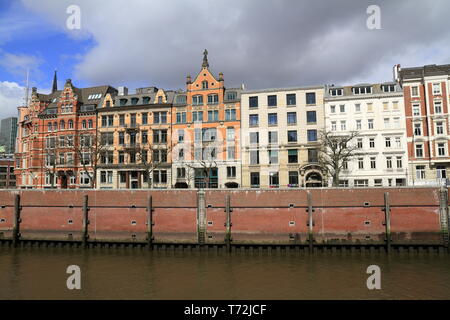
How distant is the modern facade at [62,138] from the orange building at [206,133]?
50.7ft

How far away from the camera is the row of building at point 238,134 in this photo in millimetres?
48844

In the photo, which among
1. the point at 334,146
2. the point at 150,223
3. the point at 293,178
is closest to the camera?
the point at 150,223

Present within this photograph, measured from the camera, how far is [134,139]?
58188 millimetres

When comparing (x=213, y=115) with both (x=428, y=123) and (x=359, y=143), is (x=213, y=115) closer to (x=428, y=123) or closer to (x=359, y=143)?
(x=359, y=143)

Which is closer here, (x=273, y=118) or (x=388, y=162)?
(x=388, y=162)

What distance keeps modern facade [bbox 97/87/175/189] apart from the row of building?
0.57 ft

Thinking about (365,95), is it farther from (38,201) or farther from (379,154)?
(38,201)

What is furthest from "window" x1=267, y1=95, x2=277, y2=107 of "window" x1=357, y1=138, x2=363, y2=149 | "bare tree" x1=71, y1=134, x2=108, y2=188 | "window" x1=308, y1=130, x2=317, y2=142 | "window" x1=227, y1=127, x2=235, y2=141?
"bare tree" x1=71, y1=134, x2=108, y2=188

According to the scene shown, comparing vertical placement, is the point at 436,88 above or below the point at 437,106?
above

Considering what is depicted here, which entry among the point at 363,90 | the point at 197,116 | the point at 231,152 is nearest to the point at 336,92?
the point at 363,90

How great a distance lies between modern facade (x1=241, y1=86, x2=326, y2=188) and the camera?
51.9m

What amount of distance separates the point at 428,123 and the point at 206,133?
32809mm

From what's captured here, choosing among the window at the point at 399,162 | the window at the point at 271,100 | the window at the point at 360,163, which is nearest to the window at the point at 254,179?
the window at the point at 271,100
